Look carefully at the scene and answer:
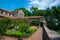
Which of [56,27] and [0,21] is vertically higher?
[0,21]

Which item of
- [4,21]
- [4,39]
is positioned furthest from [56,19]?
[4,39]

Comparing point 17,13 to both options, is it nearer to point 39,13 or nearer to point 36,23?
point 39,13

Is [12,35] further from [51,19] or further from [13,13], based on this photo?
[13,13]

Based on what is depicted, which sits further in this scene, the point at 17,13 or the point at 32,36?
the point at 17,13

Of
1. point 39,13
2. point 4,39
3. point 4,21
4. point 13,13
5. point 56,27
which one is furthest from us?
point 39,13

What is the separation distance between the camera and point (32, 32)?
25.5m

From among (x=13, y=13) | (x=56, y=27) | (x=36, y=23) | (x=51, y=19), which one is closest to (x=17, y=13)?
(x=13, y=13)

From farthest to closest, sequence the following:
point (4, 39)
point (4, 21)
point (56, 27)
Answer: point (56, 27)
point (4, 21)
point (4, 39)

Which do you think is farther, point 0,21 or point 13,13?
point 13,13

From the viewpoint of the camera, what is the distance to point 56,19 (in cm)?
4919

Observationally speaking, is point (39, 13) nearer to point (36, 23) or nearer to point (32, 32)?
point (36, 23)

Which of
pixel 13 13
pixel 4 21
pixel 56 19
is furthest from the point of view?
pixel 13 13

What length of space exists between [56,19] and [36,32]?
24313 mm

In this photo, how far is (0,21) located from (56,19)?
2112 centimetres
